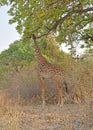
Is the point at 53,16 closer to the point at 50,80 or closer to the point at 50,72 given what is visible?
the point at 50,72

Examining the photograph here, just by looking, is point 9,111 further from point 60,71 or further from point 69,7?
point 60,71

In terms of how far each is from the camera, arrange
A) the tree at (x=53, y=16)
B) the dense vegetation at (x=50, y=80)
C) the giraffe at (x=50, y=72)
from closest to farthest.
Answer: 1. the tree at (x=53, y=16)
2. the giraffe at (x=50, y=72)
3. the dense vegetation at (x=50, y=80)

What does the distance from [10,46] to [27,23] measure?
21.6m

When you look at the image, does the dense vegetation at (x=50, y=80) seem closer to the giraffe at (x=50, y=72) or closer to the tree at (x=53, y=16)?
the giraffe at (x=50, y=72)

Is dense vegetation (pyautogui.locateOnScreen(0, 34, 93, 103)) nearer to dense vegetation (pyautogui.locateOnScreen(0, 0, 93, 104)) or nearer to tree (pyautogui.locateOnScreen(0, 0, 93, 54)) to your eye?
dense vegetation (pyautogui.locateOnScreen(0, 0, 93, 104))

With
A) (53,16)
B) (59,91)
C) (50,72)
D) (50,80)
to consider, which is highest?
(53,16)

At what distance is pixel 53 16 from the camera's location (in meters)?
A: 12.6

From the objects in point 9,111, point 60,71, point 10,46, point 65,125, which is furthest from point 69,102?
point 10,46

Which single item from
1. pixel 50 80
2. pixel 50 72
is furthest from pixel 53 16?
pixel 50 80

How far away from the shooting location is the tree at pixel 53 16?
11.8 metres

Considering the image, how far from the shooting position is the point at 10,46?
34.7 meters

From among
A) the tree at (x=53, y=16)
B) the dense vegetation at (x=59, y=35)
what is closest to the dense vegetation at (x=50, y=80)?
the dense vegetation at (x=59, y=35)

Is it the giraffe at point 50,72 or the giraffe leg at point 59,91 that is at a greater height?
the giraffe at point 50,72

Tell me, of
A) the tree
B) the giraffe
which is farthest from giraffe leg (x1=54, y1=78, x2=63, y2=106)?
the tree
